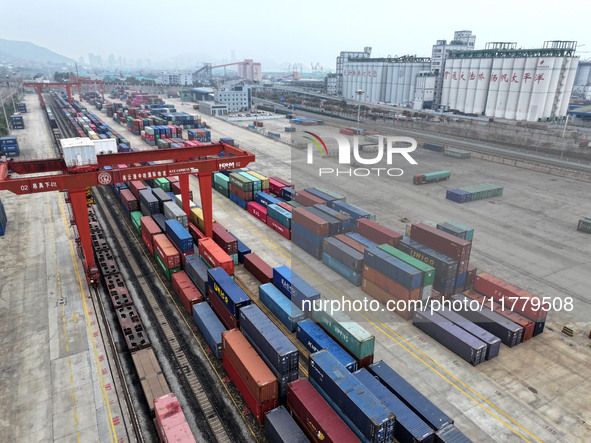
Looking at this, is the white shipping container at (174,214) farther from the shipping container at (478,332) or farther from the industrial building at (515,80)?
the industrial building at (515,80)

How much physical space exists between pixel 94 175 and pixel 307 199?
88.0 ft

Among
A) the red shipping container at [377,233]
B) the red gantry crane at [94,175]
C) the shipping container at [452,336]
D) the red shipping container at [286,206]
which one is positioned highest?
the red gantry crane at [94,175]

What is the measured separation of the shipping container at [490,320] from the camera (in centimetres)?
2972

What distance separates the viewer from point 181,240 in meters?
37.5

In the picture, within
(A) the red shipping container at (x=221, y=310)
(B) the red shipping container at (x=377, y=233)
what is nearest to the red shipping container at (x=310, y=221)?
(B) the red shipping container at (x=377, y=233)

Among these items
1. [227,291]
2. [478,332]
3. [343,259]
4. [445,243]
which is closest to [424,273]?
[445,243]

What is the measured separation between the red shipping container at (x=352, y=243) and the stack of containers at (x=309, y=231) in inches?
68.8

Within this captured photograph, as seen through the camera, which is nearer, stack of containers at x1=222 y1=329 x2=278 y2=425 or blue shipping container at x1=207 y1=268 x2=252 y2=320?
stack of containers at x1=222 y1=329 x2=278 y2=425

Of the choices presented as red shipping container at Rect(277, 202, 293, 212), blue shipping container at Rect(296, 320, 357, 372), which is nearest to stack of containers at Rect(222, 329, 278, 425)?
blue shipping container at Rect(296, 320, 357, 372)

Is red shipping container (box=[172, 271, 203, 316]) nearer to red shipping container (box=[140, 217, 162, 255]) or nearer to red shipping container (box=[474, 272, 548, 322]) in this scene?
red shipping container (box=[140, 217, 162, 255])

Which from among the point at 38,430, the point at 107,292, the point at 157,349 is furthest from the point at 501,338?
the point at 107,292

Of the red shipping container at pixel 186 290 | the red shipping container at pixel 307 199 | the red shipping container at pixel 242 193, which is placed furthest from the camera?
the red shipping container at pixel 242 193

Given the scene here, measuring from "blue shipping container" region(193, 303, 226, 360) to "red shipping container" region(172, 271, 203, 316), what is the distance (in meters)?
1.05

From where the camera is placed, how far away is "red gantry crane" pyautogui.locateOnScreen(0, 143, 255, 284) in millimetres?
34406
